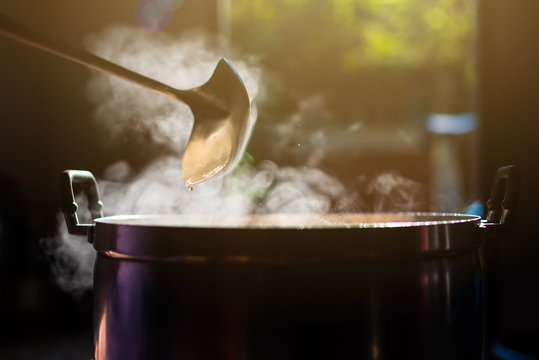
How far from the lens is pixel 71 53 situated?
1.77 ft

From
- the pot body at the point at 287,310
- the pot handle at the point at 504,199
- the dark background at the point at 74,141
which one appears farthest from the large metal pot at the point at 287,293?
the dark background at the point at 74,141

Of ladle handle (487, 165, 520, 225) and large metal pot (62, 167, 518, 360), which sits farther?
ladle handle (487, 165, 520, 225)

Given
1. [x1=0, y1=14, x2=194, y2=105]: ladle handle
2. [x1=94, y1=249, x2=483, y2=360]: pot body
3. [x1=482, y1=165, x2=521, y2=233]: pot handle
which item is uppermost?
[x1=0, y1=14, x2=194, y2=105]: ladle handle

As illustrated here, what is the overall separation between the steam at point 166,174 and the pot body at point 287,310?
1.26 ft

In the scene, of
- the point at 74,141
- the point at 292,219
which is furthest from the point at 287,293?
the point at 74,141

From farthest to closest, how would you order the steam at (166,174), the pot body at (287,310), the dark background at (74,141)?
the dark background at (74,141) → the steam at (166,174) → the pot body at (287,310)

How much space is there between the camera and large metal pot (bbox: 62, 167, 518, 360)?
41 cm

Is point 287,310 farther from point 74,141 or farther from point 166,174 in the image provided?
point 74,141

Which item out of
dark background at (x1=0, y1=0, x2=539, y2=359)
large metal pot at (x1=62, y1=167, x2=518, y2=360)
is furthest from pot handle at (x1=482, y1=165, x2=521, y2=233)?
dark background at (x1=0, y1=0, x2=539, y2=359)

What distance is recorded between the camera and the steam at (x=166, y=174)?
1.08 metres

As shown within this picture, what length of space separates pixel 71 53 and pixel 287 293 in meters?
0.39

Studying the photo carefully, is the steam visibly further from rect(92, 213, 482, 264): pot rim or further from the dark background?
rect(92, 213, 482, 264): pot rim

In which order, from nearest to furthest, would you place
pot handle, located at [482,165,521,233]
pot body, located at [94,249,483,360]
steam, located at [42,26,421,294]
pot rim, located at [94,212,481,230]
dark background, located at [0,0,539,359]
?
1. pot body, located at [94,249,483,360]
2. pot handle, located at [482,165,521,233]
3. pot rim, located at [94,212,481,230]
4. steam, located at [42,26,421,294]
5. dark background, located at [0,0,539,359]

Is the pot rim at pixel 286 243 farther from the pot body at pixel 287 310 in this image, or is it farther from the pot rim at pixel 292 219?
the pot rim at pixel 292 219
